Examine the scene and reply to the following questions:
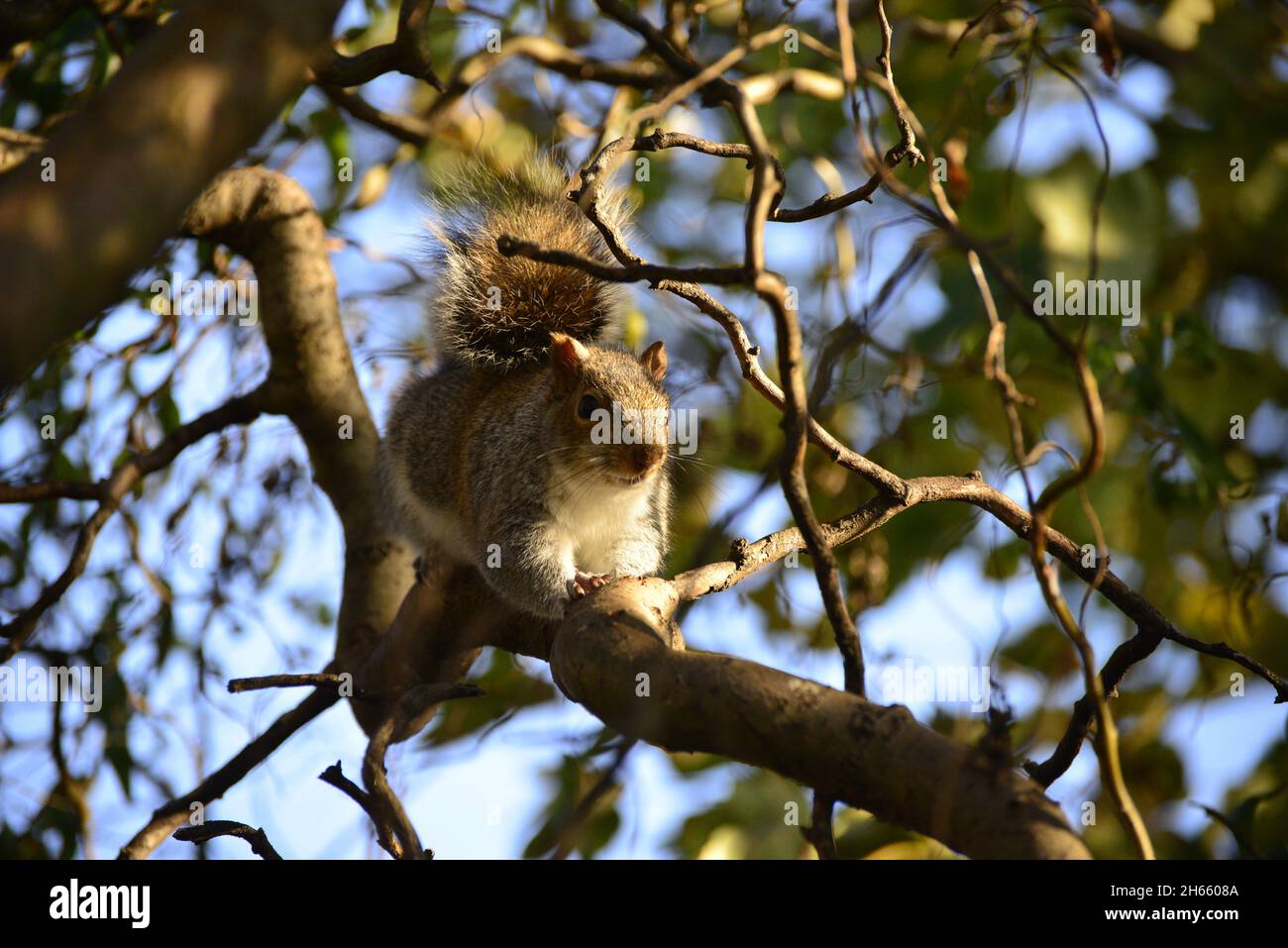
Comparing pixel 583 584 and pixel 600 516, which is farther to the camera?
pixel 600 516

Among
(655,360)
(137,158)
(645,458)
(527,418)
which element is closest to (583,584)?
(645,458)

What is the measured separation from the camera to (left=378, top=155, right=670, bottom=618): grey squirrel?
104 inches

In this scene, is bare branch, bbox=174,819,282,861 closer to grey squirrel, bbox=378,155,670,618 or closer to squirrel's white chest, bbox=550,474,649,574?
grey squirrel, bbox=378,155,670,618

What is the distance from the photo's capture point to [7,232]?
1022mm

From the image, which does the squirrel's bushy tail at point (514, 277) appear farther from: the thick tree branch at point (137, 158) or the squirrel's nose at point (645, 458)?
the thick tree branch at point (137, 158)

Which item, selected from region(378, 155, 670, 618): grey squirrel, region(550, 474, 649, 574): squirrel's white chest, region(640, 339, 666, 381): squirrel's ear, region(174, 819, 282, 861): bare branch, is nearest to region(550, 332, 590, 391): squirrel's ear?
region(378, 155, 670, 618): grey squirrel

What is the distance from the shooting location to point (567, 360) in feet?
9.14

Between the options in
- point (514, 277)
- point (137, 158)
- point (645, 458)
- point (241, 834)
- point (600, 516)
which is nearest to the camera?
point (137, 158)

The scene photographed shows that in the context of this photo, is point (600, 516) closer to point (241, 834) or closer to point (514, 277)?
point (514, 277)

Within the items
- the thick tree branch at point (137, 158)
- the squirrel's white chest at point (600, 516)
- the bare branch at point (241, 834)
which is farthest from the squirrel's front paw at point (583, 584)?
the thick tree branch at point (137, 158)

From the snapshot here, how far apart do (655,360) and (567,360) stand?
25 centimetres

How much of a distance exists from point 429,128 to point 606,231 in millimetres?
1223
